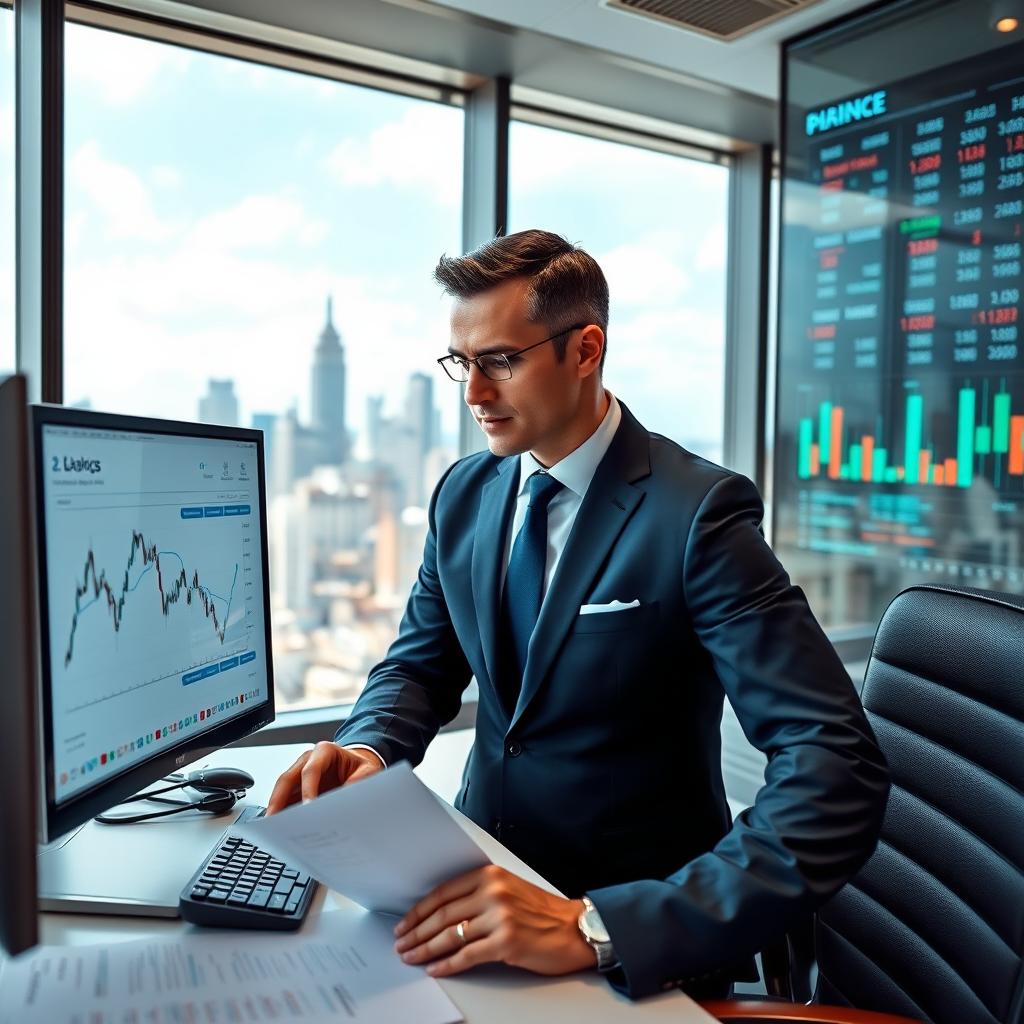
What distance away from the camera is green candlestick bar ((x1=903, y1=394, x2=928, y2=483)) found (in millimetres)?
2580

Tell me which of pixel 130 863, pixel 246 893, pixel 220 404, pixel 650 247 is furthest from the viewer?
pixel 650 247

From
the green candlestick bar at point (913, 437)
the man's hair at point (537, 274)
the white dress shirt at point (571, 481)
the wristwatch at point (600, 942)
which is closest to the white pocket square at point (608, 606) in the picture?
the white dress shirt at point (571, 481)

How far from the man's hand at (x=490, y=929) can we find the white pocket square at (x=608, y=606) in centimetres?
49

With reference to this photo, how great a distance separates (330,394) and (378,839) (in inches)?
78.8

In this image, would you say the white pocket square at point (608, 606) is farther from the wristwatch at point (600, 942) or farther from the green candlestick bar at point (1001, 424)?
the green candlestick bar at point (1001, 424)

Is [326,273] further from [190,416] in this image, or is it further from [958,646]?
[958,646]

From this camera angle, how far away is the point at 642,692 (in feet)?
4.55

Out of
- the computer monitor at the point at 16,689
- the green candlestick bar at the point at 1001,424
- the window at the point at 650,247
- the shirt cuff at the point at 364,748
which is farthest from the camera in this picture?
the window at the point at 650,247

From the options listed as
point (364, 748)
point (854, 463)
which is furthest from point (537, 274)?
point (854, 463)

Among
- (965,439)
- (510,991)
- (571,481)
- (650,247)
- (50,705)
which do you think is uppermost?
(650,247)

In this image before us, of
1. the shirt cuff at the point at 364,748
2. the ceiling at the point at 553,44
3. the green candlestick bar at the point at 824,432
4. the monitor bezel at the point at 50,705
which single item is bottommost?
the shirt cuff at the point at 364,748

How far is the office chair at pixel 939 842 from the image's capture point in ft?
3.64

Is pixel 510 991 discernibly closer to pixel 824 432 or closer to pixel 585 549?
pixel 585 549

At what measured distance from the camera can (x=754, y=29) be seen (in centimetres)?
269
